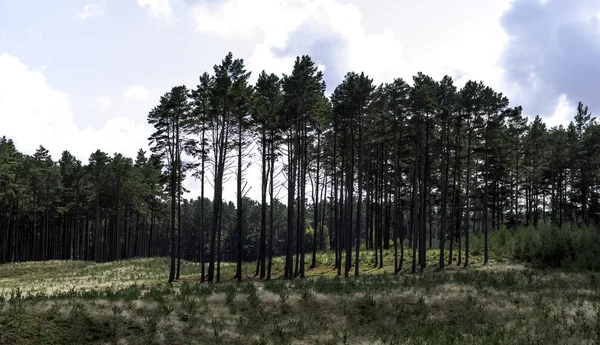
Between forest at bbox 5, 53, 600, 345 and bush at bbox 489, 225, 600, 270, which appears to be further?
bush at bbox 489, 225, 600, 270

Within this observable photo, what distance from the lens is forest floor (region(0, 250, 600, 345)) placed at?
1286cm

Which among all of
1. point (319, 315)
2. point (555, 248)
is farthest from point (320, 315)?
point (555, 248)

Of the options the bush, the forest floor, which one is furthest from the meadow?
the bush

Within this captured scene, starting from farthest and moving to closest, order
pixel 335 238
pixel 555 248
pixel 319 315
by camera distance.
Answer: pixel 335 238
pixel 555 248
pixel 319 315

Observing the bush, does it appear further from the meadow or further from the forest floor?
the meadow

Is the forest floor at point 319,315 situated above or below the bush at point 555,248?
below

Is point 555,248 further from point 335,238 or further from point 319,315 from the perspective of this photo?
point 319,315

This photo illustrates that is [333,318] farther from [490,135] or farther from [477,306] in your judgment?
[490,135]

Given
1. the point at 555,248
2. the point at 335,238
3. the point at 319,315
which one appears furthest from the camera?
the point at 335,238

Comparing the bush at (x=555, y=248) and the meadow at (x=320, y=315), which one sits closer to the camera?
the meadow at (x=320, y=315)

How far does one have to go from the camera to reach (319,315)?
15.8 metres

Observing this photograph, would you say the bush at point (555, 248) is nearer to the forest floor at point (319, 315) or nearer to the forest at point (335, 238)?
the forest at point (335, 238)

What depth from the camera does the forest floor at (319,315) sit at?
12859mm

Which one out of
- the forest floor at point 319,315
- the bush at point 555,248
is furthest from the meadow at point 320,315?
the bush at point 555,248
